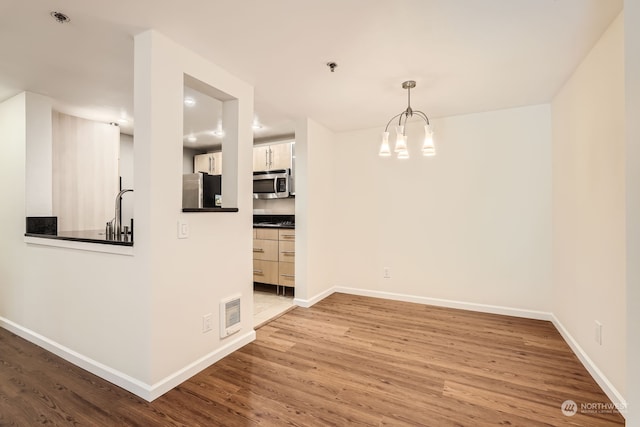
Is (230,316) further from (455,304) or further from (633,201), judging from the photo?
(455,304)

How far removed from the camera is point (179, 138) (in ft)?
6.65

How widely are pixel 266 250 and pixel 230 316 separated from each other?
180 centimetres

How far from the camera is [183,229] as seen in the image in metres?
2.05

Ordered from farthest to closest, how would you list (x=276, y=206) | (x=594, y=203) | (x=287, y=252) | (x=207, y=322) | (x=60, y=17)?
1. (x=276, y=206)
2. (x=287, y=252)
3. (x=207, y=322)
4. (x=594, y=203)
5. (x=60, y=17)

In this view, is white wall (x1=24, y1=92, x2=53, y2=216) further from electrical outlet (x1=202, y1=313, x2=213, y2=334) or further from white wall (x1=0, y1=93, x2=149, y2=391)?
electrical outlet (x1=202, y1=313, x2=213, y2=334)

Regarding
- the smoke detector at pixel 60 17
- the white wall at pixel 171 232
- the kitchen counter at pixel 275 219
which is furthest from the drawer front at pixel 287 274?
the smoke detector at pixel 60 17

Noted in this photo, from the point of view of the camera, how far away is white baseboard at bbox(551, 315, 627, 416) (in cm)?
177

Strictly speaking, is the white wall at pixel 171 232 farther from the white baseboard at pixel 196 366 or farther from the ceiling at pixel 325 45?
the ceiling at pixel 325 45

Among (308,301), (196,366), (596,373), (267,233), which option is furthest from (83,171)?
(596,373)

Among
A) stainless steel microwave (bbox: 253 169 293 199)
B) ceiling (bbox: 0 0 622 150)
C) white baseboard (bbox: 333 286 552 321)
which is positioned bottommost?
white baseboard (bbox: 333 286 552 321)

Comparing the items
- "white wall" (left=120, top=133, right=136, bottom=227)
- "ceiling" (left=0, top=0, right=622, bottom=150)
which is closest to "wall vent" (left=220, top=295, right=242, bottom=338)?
"ceiling" (left=0, top=0, right=622, bottom=150)

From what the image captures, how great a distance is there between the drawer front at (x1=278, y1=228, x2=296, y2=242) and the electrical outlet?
71.8 inches

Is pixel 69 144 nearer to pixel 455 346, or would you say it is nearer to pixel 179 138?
pixel 179 138

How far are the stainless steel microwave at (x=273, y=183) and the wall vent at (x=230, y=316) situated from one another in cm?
228
